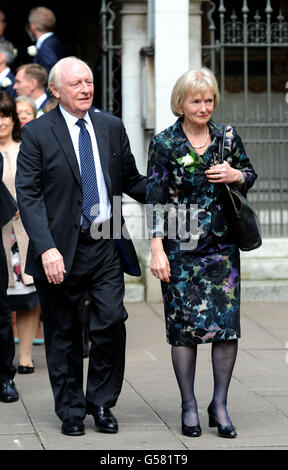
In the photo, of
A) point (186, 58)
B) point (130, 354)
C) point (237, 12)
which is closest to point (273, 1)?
point (237, 12)

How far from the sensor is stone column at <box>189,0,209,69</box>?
10445mm

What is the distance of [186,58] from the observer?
9.98 m

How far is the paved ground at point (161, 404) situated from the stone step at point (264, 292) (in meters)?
1.08

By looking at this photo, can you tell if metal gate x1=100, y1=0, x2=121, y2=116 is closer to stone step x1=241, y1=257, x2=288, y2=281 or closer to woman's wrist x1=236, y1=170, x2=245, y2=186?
stone step x1=241, y1=257, x2=288, y2=281

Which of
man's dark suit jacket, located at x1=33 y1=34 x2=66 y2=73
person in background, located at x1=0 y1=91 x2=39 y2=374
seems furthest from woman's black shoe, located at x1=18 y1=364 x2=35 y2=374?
man's dark suit jacket, located at x1=33 y1=34 x2=66 y2=73

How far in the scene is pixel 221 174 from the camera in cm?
558

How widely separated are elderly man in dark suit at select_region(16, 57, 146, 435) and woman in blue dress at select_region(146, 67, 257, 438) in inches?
9.5

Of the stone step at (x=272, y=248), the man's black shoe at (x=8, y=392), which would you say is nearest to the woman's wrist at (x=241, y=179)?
the man's black shoe at (x=8, y=392)

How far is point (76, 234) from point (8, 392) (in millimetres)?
1372

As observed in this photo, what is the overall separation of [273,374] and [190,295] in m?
1.75

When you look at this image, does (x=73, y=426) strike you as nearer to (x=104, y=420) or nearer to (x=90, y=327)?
(x=104, y=420)

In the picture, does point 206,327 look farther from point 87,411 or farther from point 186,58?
point 186,58

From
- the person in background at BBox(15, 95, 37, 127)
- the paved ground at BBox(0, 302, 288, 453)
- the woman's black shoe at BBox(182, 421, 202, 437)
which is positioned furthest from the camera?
the person in background at BBox(15, 95, 37, 127)

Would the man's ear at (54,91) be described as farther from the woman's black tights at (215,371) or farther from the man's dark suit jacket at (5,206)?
the woman's black tights at (215,371)
